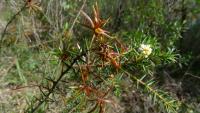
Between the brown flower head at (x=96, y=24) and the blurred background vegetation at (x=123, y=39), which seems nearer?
the brown flower head at (x=96, y=24)

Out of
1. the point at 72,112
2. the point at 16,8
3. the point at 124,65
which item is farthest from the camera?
the point at 16,8

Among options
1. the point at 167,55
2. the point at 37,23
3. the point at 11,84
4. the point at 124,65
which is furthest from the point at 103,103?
the point at 37,23

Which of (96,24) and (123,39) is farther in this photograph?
(123,39)

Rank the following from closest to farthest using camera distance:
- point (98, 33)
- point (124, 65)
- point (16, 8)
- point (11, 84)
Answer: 1. point (98, 33)
2. point (124, 65)
3. point (16, 8)
4. point (11, 84)

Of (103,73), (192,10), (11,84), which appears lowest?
(11,84)

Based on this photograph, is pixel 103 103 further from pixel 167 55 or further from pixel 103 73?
pixel 167 55

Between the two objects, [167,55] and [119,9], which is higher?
[119,9]

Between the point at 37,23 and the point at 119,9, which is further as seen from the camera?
the point at 37,23

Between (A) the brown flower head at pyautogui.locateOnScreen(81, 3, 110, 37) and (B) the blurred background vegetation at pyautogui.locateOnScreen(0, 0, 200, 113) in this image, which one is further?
(B) the blurred background vegetation at pyautogui.locateOnScreen(0, 0, 200, 113)
